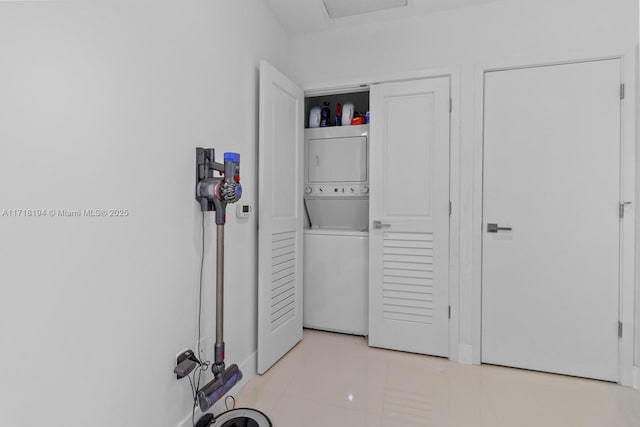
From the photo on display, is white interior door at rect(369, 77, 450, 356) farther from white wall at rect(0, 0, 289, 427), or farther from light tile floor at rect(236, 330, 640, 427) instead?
white wall at rect(0, 0, 289, 427)

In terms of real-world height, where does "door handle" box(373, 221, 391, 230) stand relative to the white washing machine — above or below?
above

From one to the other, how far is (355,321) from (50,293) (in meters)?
2.13

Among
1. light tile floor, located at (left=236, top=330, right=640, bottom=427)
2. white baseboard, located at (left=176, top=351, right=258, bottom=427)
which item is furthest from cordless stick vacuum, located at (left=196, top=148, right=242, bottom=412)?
light tile floor, located at (left=236, top=330, right=640, bottom=427)

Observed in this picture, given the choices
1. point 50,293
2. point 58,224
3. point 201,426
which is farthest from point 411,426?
point 58,224

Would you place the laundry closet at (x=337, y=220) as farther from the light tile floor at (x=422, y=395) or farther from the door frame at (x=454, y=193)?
the door frame at (x=454, y=193)

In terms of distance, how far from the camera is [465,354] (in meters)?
2.25

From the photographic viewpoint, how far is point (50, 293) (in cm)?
95

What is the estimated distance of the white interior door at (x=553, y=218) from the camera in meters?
2.00

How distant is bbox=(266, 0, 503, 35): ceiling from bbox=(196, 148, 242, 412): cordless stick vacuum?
144 cm

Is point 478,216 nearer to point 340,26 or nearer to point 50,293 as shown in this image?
point 340,26

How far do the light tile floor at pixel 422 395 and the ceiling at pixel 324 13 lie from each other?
2.55 meters

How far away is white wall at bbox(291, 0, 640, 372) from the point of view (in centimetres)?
201

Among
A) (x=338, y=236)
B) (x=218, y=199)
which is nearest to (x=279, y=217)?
(x=338, y=236)

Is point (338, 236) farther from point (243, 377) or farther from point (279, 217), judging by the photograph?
point (243, 377)
